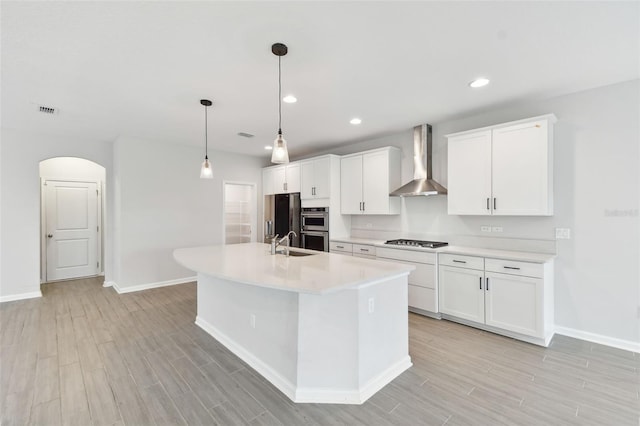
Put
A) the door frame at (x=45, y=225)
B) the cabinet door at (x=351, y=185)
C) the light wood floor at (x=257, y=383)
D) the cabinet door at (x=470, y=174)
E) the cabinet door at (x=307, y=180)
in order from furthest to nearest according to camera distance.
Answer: the door frame at (x=45, y=225) < the cabinet door at (x=307, y=180) < the cabinet door at (x=351, y=185) < the cabinet door at (x=470, y=174) < the light wood floor at (x=257, y=383)

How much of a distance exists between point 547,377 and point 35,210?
6845mm

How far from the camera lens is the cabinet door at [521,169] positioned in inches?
118

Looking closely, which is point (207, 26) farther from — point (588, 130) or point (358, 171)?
point (588, 130)

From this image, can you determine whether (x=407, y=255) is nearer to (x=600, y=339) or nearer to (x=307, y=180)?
(x=600, y=339)

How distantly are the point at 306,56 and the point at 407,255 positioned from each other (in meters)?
2.65

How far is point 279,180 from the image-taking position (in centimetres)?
604

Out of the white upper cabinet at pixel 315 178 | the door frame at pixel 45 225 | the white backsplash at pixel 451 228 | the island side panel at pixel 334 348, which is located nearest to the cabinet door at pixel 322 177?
the white upper cabinet at pixel 315 178

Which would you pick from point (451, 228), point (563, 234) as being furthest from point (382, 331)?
point (563, 234)

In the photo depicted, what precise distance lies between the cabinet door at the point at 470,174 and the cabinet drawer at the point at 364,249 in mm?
1173

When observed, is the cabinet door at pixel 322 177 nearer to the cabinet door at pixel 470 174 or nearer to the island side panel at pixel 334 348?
the cabinet door at pixel 470 174

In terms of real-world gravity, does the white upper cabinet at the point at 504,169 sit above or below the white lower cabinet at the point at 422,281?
above

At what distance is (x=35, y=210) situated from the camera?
4578mm

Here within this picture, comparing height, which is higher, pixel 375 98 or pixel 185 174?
pixel 375 98

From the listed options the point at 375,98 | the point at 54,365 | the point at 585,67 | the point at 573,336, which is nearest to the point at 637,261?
the point at 573,336
